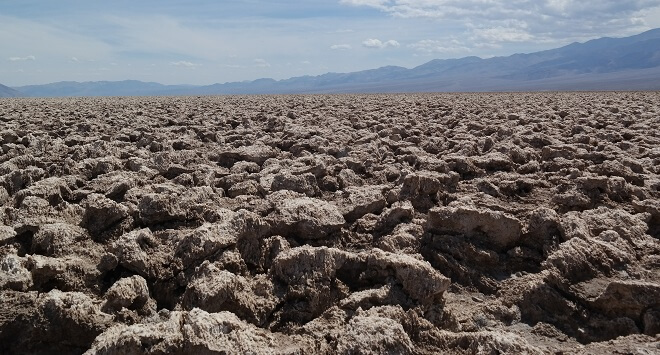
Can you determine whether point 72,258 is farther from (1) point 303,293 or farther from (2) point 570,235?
(2) point 570,235

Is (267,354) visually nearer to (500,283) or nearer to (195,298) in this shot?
(195,298)

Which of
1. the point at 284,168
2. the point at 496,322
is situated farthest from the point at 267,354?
the point at 284,168

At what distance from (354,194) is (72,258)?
1968mm

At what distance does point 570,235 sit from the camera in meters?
2.99

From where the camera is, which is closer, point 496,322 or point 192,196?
point 496,322

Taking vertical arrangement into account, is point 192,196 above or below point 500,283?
above

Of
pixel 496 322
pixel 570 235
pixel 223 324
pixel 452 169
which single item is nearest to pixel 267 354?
pixel 223 324

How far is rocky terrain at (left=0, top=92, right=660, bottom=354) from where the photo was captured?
6.50 ft

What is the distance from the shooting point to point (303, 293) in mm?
2322

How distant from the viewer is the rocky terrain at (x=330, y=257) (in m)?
1.98

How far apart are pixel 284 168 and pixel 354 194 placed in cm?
109

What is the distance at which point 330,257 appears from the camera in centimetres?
250

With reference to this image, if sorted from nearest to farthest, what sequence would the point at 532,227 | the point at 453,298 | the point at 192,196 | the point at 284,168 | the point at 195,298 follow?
the point at 195,298
the point at 453,298
the point at 532,227
the point at 192,196
the point at 284,168

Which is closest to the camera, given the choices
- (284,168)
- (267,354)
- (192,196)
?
(267,354)
